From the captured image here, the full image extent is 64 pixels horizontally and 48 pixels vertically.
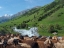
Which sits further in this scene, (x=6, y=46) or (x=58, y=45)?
(x=58, y=45)

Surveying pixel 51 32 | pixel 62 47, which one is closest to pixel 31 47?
pixel 62 47

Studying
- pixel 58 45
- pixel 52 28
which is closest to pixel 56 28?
pixel 52 28

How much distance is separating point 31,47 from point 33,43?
287 cm

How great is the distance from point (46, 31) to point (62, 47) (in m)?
144

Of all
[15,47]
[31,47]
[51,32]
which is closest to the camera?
[15,47]

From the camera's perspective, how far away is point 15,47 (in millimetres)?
45750

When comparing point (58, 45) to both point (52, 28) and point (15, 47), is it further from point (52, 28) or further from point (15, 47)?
point (52, 28)

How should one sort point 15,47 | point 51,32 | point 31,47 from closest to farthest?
point 15,47, point 31,47, point 51,32

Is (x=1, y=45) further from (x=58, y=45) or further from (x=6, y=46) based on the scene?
(x=58, y=45)

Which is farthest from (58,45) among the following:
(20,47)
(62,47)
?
(20,47)

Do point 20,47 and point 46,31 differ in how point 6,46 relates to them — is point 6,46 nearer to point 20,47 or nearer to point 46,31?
point 20,47

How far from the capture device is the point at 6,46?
4662cm

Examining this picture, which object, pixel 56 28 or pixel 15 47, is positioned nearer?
pixel 15 47

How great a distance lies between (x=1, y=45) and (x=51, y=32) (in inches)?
5633
